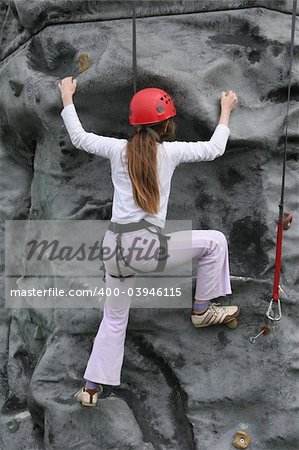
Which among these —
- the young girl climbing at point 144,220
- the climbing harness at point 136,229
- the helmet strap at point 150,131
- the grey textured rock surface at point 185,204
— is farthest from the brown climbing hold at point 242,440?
the helmet strap at point 150,131

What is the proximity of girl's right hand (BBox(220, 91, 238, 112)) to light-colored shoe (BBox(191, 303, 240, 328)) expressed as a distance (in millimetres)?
Result: 930

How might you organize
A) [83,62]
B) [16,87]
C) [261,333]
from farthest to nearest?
[16,87] → [83,62] → [261,333]

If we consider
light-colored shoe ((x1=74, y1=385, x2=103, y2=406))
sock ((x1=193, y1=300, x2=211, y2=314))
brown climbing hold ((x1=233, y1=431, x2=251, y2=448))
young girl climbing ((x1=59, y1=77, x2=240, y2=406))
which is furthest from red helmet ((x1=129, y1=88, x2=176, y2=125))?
brown climbing hold ((x1=233, y1=431, x2=251, y2=448))

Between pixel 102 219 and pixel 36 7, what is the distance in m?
1.16

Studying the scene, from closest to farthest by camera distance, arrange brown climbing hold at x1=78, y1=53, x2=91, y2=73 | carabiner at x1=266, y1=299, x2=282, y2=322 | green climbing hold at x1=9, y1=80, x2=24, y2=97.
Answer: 1. carabiner at x1=266, y1=299, x2=282, y2=322
2. brown climbing hold at x1=78, y1=53, x2=91, y2=73
3. green climbing hold at x1=9, y1=80, x2=24, y2=97

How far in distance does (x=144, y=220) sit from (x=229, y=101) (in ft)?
2.42

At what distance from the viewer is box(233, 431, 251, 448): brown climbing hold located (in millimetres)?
3199

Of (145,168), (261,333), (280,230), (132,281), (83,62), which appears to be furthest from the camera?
(83,62)

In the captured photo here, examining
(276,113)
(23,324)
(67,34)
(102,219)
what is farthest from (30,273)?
(276,113)

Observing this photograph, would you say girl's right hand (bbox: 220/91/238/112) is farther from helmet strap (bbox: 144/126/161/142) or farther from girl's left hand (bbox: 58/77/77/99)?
girl's left hand (bbox: 58/77/77/99)

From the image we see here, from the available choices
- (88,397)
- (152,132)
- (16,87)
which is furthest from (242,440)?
(16,87)

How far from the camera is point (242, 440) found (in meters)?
3.21

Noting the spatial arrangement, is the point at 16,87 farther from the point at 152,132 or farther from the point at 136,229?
the point at 136,229

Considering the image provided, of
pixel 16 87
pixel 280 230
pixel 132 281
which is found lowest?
pixel 132 281
